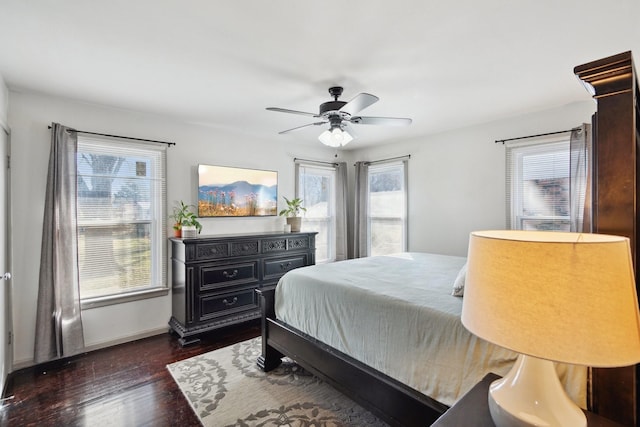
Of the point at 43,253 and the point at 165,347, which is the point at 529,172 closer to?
the point at 165,347

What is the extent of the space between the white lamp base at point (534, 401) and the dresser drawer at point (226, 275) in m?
2.95

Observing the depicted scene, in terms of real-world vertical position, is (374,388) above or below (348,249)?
below

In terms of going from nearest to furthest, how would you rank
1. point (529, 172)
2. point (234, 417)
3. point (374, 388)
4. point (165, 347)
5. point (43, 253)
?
1. point (374, 388)
2. point (234, 417)
3. point (43, 253)
4. point (165, 347)
5. point (529, 172)

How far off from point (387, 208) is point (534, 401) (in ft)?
13.3

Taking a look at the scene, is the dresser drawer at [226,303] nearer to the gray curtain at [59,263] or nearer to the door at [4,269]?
the gray curtain at [59,263]

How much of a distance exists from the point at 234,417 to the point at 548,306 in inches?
83.1

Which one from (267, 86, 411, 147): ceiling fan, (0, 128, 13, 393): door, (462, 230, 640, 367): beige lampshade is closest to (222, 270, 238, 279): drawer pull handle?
(0, 128, 13, 393): door

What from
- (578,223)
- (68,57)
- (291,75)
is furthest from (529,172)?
(68,57)

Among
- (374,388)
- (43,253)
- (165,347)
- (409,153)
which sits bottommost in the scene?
(165,347)

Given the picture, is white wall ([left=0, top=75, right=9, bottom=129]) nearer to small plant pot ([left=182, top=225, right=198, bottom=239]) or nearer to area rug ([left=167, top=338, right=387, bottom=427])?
small plant pot ([left=182, top=225, right=198, bottom=239])

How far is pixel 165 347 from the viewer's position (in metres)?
3.18

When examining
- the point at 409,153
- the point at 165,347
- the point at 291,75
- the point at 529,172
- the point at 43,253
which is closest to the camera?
the point at 291,75

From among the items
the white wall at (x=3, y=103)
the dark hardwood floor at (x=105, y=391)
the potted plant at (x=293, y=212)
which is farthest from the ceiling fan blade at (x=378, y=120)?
the white wall at (x=3, y=103)

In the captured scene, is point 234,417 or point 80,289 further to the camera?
point 80,289
